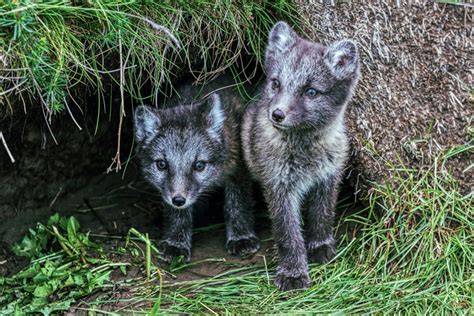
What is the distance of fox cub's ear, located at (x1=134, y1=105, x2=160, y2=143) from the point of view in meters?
5.72

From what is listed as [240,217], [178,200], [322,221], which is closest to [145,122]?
[178,200]

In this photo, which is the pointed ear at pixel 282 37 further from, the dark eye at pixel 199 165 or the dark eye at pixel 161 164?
the dark eye at pixel 161 164

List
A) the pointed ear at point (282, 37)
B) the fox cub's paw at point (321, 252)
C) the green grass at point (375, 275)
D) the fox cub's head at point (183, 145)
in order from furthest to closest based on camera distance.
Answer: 1. the fox cub's head at point (183, 145)
2. the fox cub's paw at point (321, 252)
3. the pointed ear at point (282, 37)
4. the green grass at point (375, 275)

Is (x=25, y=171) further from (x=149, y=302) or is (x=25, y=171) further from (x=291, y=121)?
(x=291, y=121)

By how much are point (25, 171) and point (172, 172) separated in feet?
5.04

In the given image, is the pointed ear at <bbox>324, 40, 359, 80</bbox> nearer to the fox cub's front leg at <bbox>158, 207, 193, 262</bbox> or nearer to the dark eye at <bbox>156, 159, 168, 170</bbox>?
the dark eye at <bbox>156, 159, 168, 170</bbox>

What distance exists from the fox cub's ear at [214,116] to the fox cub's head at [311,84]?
67 cm

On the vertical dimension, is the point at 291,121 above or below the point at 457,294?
above

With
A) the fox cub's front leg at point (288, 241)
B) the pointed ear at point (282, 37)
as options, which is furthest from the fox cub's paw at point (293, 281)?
the pointed ear at point (282, 37)

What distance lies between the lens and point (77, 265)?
565cm

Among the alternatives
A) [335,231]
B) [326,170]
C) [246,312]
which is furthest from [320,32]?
[246,312]

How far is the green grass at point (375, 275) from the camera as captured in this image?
191 inches

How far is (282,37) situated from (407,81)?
86 cm

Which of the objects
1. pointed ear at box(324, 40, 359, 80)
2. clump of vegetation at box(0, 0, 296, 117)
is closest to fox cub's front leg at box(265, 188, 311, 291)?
pointed ear at box(324, 40, 359, 80)
